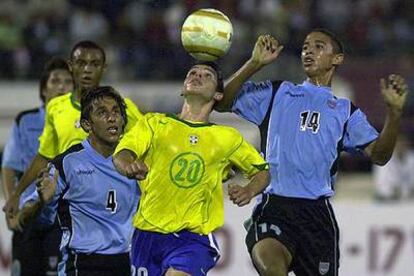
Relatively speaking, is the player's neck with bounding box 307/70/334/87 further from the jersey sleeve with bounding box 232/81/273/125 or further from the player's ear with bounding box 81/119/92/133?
the player's ear with bounding box 81/119/92/133

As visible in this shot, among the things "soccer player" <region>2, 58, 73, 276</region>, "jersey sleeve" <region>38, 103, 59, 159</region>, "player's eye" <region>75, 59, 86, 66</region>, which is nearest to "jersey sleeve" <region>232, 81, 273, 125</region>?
"player's eye" <region>75, 59, 86, 66</region>

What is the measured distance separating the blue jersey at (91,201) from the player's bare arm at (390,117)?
5.37ft

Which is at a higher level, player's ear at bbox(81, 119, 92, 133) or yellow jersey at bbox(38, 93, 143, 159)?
player's ear at bbox(81, 119, 92, 133)

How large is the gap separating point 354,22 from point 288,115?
1003 centimetres

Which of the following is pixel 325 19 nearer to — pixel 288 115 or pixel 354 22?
pixel 354 22

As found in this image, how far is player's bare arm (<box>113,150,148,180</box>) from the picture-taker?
655 centimetres

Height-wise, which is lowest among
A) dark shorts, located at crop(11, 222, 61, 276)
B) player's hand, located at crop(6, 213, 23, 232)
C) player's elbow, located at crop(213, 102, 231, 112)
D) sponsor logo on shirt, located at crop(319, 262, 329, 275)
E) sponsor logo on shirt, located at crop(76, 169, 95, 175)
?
dark shorts, located at crop(11, 222, 61, 276)

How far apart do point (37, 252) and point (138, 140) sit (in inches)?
105

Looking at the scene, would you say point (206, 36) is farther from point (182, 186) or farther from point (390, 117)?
point (390, 117)

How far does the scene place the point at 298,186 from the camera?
26.3 ft

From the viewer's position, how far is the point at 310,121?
8109mm

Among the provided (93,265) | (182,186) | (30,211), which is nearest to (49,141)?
(30,211)

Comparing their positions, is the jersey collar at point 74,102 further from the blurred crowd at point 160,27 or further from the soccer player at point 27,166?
the blurred crowd at point 160,27

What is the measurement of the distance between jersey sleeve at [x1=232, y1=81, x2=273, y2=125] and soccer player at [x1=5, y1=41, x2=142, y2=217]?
86 cm
